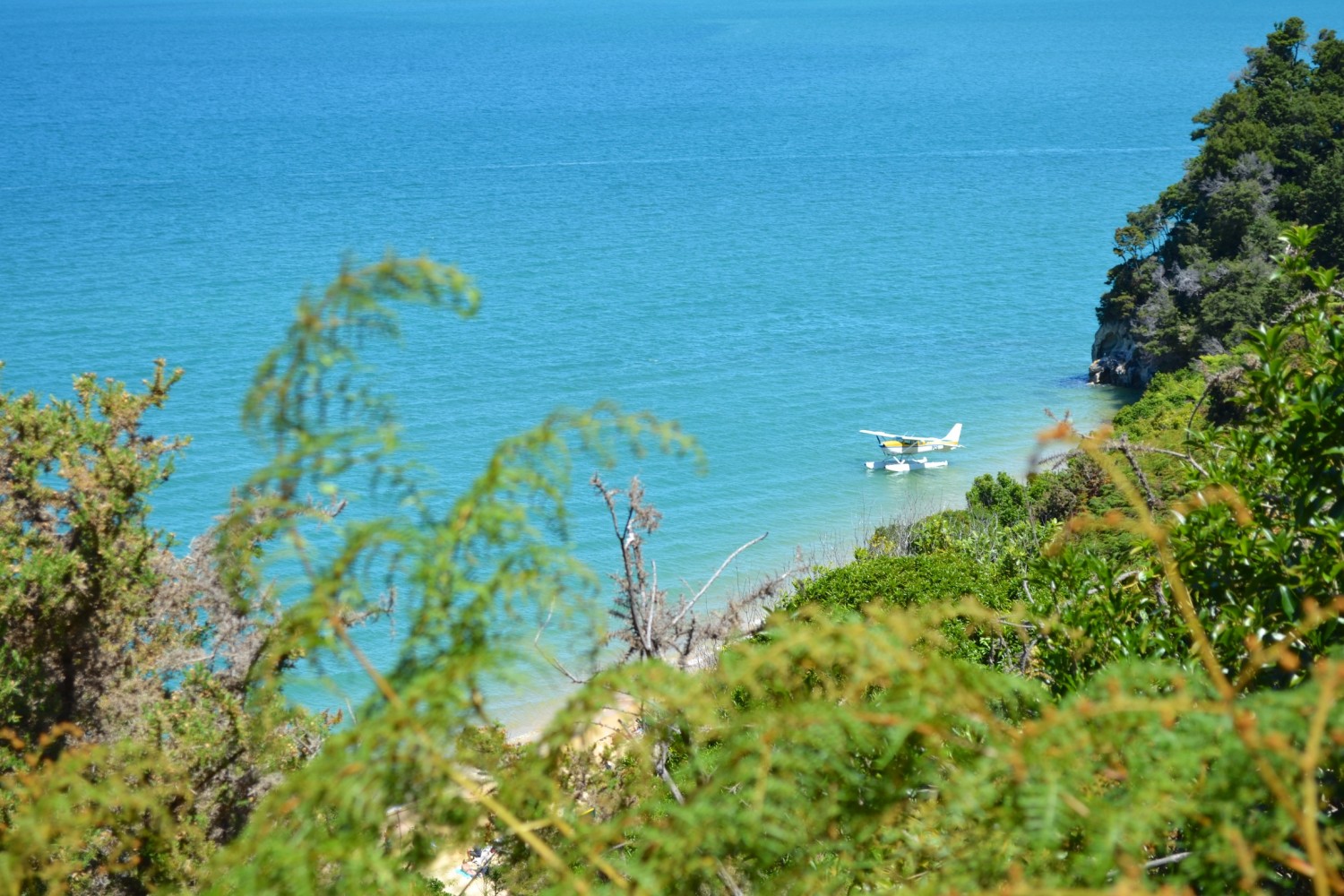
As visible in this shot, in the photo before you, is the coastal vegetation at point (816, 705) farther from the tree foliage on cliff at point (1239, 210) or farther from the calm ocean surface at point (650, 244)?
the tree foliage on cliff at point (1239, 210)

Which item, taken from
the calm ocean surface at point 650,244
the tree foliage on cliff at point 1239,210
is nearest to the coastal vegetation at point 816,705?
the calm ocean surface at point 650,244

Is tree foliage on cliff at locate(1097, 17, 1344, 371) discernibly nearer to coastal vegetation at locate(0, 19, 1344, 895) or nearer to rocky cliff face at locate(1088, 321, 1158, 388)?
rocky cliff face at locate(1088, 321, 1158, 388)

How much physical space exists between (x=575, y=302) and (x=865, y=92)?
62509 mm

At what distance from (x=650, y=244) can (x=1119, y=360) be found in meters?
24.4

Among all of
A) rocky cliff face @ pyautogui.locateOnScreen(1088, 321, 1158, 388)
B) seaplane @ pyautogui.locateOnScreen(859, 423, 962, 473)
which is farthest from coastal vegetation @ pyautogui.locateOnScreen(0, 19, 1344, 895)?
rocky cliff face @ pyautogui.locateOnScreen(1088, 321, 1158, 388)

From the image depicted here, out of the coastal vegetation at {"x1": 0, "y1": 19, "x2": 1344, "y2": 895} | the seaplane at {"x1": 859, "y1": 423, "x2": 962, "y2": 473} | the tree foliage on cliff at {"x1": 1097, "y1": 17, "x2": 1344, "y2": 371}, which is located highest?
the tree foliage on cliff at {"x1": 1097, "y1": 17, "x2": 1344, "y2": 371}

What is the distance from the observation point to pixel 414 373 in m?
37.4

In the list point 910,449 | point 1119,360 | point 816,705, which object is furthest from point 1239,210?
point 816,705

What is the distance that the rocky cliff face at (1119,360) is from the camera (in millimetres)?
33250

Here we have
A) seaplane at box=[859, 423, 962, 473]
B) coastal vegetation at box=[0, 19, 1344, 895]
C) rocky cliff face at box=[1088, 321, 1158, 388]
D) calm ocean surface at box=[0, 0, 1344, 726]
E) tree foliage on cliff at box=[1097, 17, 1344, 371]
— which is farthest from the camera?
rocky cliff face at box=[1088, 321, 1158, 388]

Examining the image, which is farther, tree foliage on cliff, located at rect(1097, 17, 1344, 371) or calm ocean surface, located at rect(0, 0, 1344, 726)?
calm ocean surface, located at rect(0, 0, 1344, 726)

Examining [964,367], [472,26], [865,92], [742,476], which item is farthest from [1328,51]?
[472,26]

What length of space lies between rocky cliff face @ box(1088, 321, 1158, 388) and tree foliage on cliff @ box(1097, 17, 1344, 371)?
0.36 m

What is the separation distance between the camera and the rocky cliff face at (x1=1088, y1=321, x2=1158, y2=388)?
109 ft
